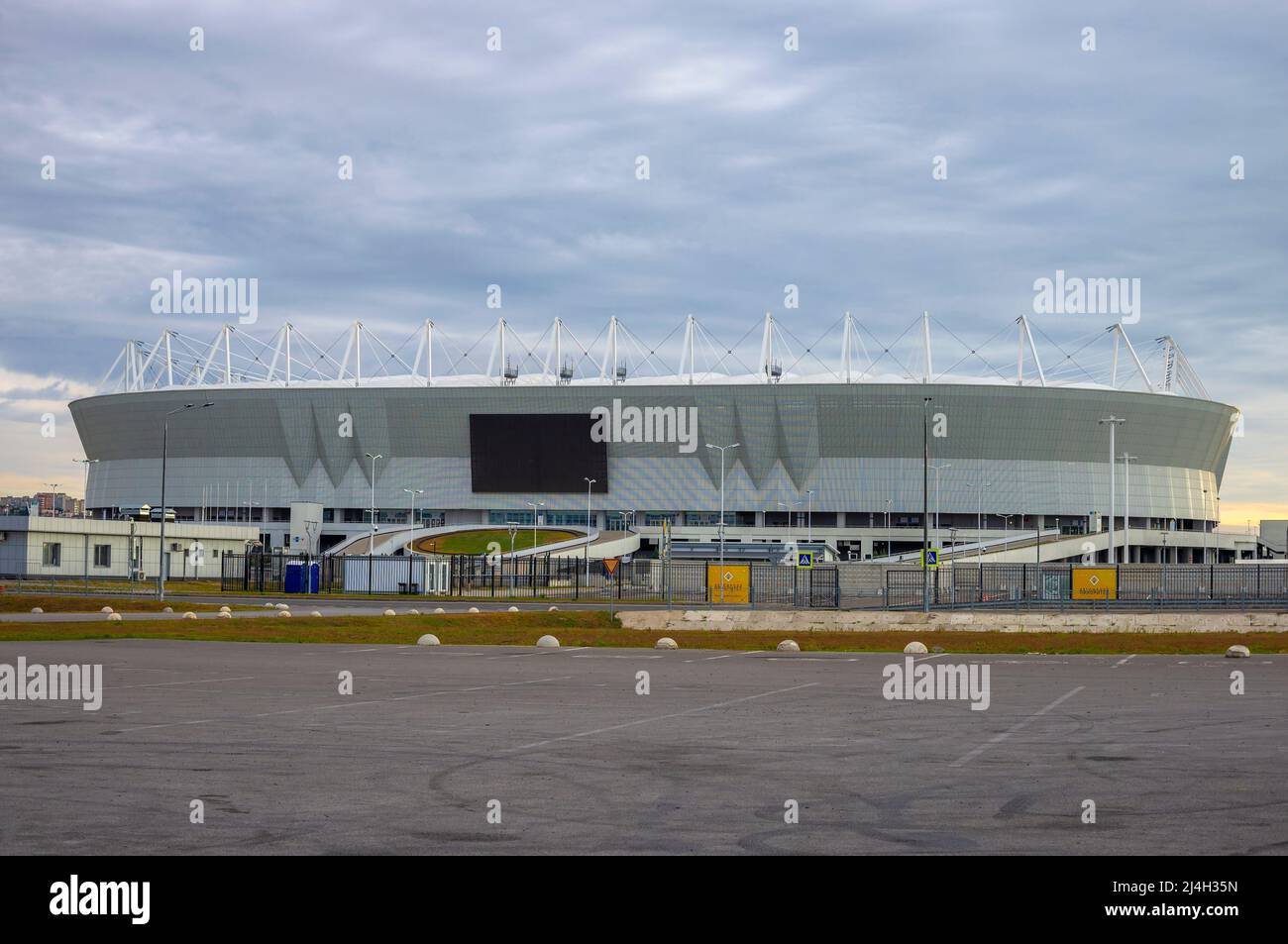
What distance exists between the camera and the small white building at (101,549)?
80562 millimetres

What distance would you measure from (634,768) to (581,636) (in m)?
27.3

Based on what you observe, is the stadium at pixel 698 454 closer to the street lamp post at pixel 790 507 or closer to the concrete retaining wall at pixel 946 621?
the street lamp post at pixel 790 507

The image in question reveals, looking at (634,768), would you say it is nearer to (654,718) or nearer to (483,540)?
(654,718)

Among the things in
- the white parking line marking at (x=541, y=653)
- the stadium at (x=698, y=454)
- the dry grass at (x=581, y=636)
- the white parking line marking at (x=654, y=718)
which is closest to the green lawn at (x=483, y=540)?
the stadium at (x=698, y=454)

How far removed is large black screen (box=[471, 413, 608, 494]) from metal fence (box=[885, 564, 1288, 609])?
93.5 meters

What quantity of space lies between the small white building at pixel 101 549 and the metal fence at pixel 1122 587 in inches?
1665

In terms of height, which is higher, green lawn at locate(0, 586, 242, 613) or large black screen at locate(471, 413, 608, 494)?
large black screen at locate(471, 413, 608, 494)

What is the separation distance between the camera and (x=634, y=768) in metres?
13.4

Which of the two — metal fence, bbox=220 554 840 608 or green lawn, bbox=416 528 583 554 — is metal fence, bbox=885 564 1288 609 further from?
green lawn, bbox=416 528 583 554

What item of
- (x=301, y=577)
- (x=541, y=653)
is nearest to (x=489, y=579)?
(x=301, y=577)

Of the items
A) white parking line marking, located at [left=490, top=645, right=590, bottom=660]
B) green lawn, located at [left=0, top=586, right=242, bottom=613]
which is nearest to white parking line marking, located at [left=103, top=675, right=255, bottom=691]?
white parking line marking, located at [left=490, top=645, right=590, bottom=660]

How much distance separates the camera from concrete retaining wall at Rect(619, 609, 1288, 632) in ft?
152

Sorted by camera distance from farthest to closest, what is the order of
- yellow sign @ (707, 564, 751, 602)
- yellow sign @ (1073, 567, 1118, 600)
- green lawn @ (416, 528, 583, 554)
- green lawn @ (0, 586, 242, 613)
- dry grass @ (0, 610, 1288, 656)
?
green lawn @ (416, 528, 583, 554)
yellow sign @ (707, 564, 751, 602)
yellow sign @ (1073, 567, 1118, 600)
green lawn @ (0, 586, 242, 613)
dry grass @ (0, 610, 1288, 656)
